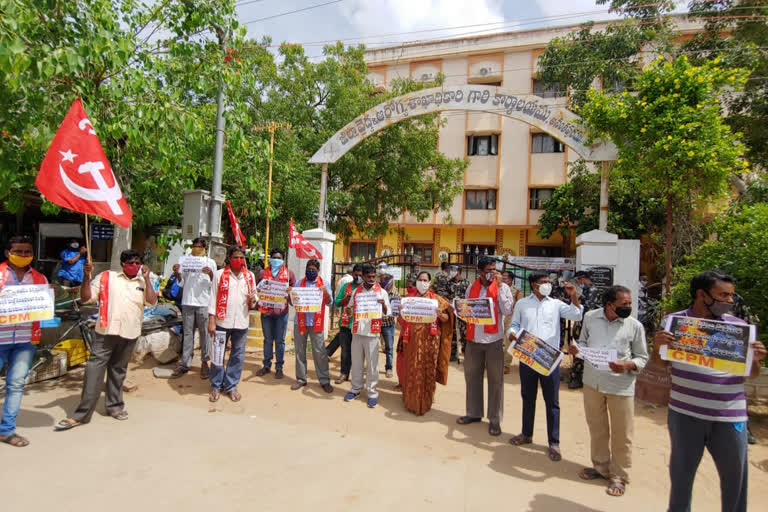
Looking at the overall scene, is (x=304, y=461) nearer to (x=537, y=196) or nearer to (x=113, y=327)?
(x=113, y=327)

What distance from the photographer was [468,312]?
5.18m

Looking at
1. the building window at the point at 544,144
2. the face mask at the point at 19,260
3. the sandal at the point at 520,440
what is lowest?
the sandal at the point at 520,440

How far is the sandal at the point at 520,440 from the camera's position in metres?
4.77

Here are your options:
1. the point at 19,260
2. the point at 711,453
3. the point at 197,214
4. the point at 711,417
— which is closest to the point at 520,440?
the point at 711,453

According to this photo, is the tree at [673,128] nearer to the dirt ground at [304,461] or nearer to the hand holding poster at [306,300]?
the dirt ground at [304,461]

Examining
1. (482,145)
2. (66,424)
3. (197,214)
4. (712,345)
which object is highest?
(482,145)

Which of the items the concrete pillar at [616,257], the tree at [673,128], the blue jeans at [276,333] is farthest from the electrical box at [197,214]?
the tree at [673,128]

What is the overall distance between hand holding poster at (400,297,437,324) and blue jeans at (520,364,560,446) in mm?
1212

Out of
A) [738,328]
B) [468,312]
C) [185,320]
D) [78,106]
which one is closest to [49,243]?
[185,320]

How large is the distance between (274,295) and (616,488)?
4.58 m

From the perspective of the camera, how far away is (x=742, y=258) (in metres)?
5.70

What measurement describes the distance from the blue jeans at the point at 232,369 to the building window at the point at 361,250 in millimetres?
20562

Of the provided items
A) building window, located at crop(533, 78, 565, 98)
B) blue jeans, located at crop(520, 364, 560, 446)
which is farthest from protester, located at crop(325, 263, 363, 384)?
building window, located at crop(533, 78, 565, 98)

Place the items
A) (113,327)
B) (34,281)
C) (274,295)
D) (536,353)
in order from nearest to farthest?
1. (536,353)
2. (34,281)
3. (113,327)
4. (274,295)
